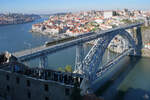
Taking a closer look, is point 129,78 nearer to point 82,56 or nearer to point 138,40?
point 82,56

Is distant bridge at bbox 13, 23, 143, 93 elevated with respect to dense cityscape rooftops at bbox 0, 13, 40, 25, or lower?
lower

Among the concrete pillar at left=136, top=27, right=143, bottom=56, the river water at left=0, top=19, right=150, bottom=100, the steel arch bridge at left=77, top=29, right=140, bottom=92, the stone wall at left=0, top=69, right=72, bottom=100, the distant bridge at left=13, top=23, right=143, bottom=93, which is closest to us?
the stone wall at left=0, top=69, right=72, bottom=100

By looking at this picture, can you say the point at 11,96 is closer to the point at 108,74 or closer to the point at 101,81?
the point at 101,81

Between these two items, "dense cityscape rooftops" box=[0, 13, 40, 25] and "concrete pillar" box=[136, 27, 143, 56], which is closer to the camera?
"concrete pillar" box=[136, 27, 143, 56]

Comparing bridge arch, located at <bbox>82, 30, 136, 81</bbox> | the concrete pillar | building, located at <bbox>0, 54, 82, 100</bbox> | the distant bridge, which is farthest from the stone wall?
Result: the concrete pillar

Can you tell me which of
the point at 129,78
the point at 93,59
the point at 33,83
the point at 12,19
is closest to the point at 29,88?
the point at 33,83

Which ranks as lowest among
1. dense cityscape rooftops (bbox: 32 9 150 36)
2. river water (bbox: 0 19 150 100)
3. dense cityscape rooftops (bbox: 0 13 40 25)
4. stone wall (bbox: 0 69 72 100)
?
river water (bbox: 0 19 150 100)

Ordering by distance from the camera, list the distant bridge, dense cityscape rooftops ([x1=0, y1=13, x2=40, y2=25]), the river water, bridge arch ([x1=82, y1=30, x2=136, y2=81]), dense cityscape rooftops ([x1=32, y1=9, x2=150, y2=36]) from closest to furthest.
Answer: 1. the distant bridge
2. bridge arch ([x1=82, y1=30, x2=136, y2=81])
3. the river water
4. dense cityscape rooftops ([x1=32, y1=9, x2=150, y2=36])
5. dense cityscape rooftops ([x1=0, y1=13, x2=40, y2=25])

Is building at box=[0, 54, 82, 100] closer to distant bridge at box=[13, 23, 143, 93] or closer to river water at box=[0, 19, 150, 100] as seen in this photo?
distant bridge at box=[13, 23, 143, 93]

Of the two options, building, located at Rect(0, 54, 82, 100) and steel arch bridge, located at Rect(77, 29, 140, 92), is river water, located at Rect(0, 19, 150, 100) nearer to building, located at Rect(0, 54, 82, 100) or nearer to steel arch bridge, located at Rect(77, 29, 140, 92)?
steel arch bridge, located at Rect(77, 29, 140, 92)

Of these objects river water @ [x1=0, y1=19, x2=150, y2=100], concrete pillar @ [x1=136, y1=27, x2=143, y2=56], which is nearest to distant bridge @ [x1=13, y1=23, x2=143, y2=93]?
river water @ [x1=0, y1=19, x2=150, y2=100]

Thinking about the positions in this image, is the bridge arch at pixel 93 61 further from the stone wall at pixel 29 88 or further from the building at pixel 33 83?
the stone wall at pixel 29 88
